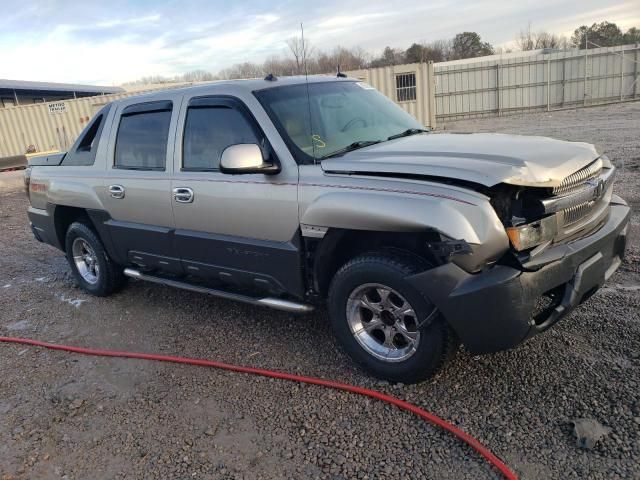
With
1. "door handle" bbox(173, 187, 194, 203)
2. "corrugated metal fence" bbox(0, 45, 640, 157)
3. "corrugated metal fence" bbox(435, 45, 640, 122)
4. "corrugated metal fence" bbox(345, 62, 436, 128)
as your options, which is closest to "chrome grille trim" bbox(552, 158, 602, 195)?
"door handle" bbox(173, 187, 194, 203)

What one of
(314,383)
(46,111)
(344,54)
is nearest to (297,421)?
(314,383)

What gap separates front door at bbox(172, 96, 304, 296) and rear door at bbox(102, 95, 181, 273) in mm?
170

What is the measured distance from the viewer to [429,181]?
9.73 ft

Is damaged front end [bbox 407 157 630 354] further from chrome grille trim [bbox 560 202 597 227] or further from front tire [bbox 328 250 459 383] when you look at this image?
front tire [bbox 328 250 459 383]

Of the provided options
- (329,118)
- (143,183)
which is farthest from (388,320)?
(143,183)

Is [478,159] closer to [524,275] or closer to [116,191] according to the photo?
[524,275]

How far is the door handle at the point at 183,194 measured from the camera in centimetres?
412

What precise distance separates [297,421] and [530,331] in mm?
1395

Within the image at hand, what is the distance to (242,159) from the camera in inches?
134

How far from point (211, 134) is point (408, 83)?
1705 centimetres

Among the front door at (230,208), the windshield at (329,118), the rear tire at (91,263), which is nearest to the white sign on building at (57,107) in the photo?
the rear tire at (91,263)

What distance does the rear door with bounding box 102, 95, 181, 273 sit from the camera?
4.39 metres

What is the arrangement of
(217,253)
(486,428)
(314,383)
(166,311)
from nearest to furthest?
(486,428) < (314,383) < (217,253) < (166,311)

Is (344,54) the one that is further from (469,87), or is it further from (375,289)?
(469,87)
